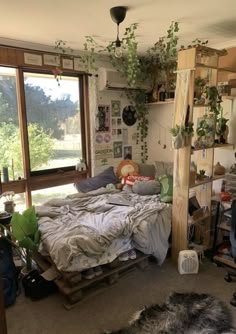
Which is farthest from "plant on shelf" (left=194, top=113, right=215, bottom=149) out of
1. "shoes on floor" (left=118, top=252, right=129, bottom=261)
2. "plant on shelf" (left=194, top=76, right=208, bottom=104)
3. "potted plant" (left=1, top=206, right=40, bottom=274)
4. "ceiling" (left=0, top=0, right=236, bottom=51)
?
"potted plant" (left=1, top=206, right=40, bottom=274)

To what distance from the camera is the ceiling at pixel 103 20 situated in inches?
82.9

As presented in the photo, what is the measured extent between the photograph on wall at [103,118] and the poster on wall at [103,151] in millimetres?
245

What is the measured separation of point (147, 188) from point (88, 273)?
1.34 m

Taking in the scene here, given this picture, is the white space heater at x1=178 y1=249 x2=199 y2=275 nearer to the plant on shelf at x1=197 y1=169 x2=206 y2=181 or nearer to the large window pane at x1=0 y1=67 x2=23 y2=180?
the plant on shelf at x1=197 y1=169 x2=206 y2=181

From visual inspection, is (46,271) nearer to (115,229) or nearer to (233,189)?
(115,229)

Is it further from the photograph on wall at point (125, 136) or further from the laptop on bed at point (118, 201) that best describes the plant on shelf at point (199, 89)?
the photograph on wall at point (125, 136)

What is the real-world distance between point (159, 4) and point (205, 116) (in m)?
1.19

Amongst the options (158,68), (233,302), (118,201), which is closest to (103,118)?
(158,68)

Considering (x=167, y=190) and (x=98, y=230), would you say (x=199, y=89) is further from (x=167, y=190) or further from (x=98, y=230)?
(x=98, y=230)

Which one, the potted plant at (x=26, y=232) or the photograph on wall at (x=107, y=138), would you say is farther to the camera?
the photograph on wall at (x=107, y=138)

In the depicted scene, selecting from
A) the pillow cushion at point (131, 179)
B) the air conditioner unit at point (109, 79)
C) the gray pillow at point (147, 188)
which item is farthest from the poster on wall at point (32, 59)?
the gray pillow at point (147, 188)

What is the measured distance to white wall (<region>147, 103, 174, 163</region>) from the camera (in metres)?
4.19

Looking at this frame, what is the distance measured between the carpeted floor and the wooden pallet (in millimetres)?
56

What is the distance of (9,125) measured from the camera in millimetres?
3256
